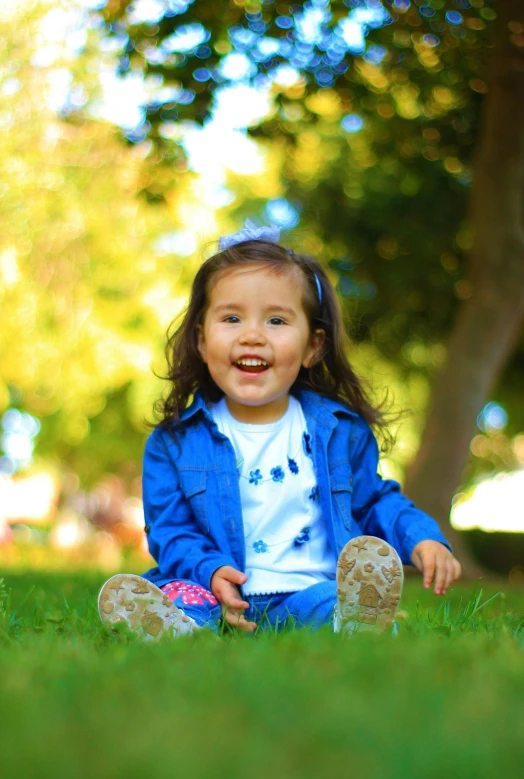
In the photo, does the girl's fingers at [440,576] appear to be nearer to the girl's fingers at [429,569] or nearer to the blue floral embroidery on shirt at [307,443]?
the girl's fingers at [429,569]

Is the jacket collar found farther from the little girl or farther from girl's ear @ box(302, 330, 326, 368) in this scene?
girl's ear @ box(302, 330, 326, 368)

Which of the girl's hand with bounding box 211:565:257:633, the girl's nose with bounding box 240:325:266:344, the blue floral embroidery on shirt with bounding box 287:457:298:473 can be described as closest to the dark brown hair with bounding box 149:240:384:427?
the girl's nose with bounding box 240:325:266:344

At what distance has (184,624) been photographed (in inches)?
103

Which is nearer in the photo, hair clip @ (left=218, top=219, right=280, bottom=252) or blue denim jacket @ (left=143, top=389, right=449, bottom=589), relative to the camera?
blue denim jacket @ (left=143, top=389, right=449, bottom=589)

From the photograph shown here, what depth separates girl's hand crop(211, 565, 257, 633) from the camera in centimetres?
284

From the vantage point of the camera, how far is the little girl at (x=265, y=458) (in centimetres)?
326

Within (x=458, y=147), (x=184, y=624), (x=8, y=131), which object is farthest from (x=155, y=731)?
(x=8, y=131)

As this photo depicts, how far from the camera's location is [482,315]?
9156mm

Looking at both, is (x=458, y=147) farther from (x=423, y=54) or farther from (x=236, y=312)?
(x=236, y=312)

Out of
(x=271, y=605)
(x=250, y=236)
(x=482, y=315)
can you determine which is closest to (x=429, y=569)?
(x=271, y=605)

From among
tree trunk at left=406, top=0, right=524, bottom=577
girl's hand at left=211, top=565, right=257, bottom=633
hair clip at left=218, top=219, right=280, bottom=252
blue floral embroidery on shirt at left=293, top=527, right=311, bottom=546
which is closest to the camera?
girl's hand at left=211, top=565, right=257, bottom=633

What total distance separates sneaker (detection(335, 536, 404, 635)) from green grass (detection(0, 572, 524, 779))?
1.25 feet

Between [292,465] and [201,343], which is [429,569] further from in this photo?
[201,343]

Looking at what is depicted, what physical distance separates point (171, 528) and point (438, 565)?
3.14ft
